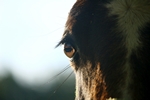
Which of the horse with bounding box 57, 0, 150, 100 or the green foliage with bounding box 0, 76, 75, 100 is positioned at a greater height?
the green foliage with bounding box 0, 76, 75, 100

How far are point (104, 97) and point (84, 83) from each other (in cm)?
47

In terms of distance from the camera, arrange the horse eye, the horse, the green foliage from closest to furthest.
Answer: the horse < the horse eye < the green foliage

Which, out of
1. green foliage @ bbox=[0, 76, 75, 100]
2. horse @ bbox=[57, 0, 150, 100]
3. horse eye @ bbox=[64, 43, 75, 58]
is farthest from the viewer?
green foliage @ bbox=[0, 76, 75, 100]

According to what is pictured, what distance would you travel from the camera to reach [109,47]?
376cm

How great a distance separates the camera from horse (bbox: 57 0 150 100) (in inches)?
141

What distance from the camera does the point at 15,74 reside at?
2997cm

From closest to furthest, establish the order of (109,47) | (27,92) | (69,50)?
(109,47), (69,50), (27,92)

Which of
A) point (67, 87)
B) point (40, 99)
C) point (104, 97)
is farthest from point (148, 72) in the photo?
point (67, 87)

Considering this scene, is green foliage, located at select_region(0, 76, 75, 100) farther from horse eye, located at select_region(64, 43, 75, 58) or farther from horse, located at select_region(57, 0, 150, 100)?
horse, located at select_region(57, 0, 150, 100)

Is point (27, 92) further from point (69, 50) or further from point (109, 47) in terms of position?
point (109, 47)

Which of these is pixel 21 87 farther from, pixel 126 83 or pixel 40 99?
pixel 126 83

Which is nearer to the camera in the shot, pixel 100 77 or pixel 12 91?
pixel 100 77

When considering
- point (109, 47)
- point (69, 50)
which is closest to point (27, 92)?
point (69, 50)

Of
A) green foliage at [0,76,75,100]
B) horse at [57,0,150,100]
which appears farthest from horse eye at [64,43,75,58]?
green foliage at [0,76,75,100]
